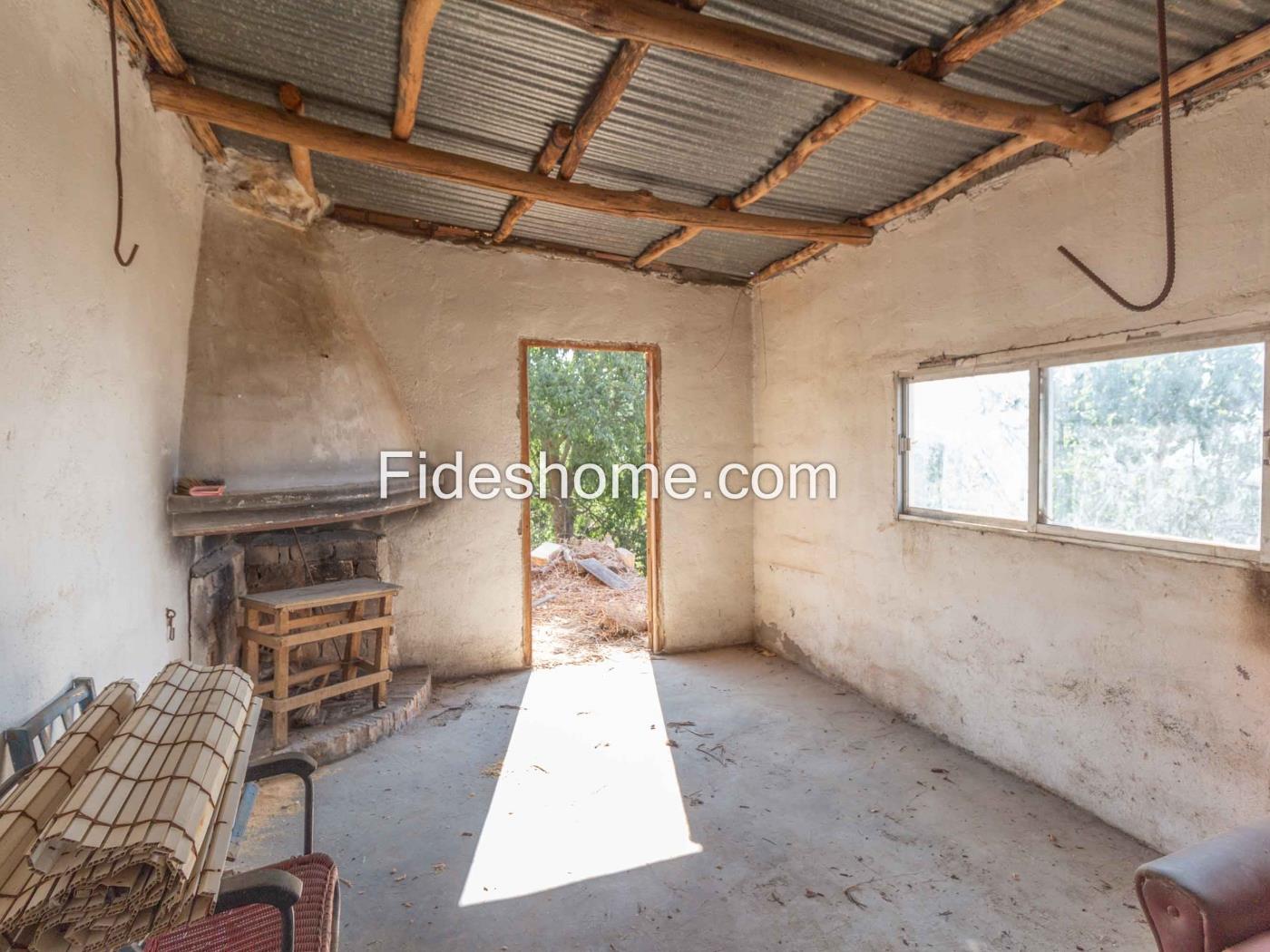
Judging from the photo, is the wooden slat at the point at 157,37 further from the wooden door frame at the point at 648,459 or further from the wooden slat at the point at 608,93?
the wooden door frame at the point at 648,459

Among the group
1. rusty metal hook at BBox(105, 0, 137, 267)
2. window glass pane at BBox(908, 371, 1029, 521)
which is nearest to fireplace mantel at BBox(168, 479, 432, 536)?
rusty metal hook at BBox(105, 0, 137, 267)

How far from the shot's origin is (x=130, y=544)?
227cm

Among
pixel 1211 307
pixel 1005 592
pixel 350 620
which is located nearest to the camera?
pixel 1211 307

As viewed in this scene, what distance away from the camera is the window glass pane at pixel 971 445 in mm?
2998

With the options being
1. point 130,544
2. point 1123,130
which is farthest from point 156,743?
point 1123,130

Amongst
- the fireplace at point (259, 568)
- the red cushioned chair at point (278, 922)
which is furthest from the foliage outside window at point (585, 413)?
the red cushioned chair at point (278, 922)

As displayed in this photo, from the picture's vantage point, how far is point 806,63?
2088mm

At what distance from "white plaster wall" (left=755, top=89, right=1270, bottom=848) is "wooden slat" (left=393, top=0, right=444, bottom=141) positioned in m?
2.50

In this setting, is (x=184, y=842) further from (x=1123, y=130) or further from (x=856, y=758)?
(x=1123, y=130)

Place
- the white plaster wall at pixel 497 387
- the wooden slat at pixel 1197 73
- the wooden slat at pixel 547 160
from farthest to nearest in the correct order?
the white plaster wall at pixel 497 387 → the wooden slat at pixel 547 160 → the wooden slat at pixel 1197 73

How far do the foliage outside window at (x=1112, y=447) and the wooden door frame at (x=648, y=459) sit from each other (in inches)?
74.1

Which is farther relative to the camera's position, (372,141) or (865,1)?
(372,141)

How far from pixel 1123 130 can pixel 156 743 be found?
3523 millimetres

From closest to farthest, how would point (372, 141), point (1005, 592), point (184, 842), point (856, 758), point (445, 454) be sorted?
point (184, 842) < point (372, 141) < point (1005, 592) < point (856, 758) < point (445, 454)
